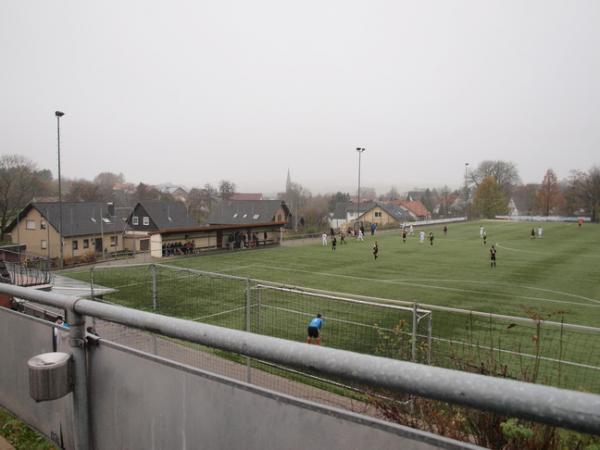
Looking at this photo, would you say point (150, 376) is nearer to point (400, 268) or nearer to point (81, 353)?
point (81, 353)

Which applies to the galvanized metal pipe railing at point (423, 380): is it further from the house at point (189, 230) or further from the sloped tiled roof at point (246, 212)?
the sloped tiled roof at point (246, 212)

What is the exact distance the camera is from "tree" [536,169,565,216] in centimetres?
11419

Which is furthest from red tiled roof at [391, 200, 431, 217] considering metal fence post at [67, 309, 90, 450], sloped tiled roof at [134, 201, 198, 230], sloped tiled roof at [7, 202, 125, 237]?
metal fence post at [67, 309, 90, 450]

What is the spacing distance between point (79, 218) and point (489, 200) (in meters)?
89.4

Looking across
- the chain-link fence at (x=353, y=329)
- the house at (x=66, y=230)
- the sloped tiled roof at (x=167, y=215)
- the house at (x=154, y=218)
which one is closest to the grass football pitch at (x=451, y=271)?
the chain-link fence at (x=353, y=329)

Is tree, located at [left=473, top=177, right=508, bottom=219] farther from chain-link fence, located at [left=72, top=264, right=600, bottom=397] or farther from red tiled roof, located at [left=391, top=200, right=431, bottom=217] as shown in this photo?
chain-link fence, located at [left=72, top=264, right=600, bottom=397]

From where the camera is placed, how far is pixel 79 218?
43.2m

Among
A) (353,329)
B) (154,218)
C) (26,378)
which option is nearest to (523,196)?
(154,218)

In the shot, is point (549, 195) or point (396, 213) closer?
point (396, 213)

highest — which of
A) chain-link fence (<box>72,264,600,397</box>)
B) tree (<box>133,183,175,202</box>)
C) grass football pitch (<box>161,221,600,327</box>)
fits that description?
tree (<box>133,183,175,202</box>)

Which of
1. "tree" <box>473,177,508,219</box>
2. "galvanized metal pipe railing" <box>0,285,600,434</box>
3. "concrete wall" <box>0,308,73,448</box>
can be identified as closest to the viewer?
"galvanized metal pipe railing" <box>0,285,600,434</box>

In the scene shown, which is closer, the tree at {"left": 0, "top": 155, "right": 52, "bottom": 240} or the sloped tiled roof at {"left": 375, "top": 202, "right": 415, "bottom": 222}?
the tree at {"left": 0, "top": 155, "right": 52, "bottom": 240}

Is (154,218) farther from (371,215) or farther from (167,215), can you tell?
(371,215)

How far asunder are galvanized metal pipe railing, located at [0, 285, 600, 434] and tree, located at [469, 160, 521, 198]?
124 meters
